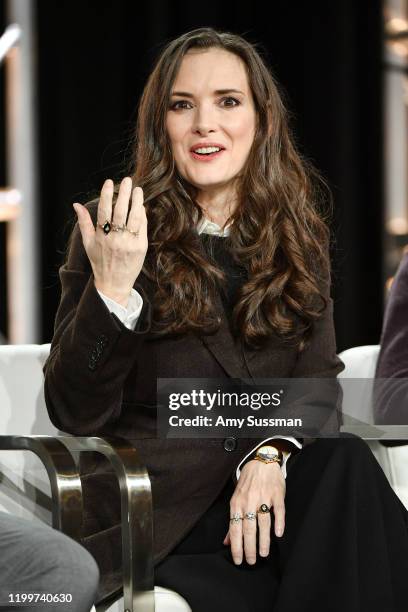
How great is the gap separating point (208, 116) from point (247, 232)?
224mm

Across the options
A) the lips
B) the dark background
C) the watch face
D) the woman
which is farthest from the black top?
the dark background

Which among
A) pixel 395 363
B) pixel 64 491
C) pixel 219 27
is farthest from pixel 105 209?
pixel 219 27

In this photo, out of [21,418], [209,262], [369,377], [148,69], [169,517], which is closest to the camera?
[169,517]

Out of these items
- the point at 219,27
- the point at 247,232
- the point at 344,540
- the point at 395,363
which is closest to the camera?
the point at 344,540

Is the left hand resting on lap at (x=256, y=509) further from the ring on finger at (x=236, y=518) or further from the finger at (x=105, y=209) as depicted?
the finger at (x=105, y=209)

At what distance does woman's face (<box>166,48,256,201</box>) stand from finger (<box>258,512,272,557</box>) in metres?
0.60

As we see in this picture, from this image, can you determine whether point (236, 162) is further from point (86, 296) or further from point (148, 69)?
point (148, 69)

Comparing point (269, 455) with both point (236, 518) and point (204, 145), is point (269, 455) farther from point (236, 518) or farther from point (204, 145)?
point (204, 145)

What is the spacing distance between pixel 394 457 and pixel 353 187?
169cm

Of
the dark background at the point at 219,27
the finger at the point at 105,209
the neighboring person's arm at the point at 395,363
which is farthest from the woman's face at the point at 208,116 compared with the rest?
the dark background at the point at 219,27

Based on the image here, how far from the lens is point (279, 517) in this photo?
1.69 metres

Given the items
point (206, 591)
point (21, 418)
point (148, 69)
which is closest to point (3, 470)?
point (21, 418)

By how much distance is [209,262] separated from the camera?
76.3 inches

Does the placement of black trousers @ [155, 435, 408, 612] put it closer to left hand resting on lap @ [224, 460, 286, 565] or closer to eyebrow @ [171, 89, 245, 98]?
left hand resting on lap @ [224, 460, 286, 565]
